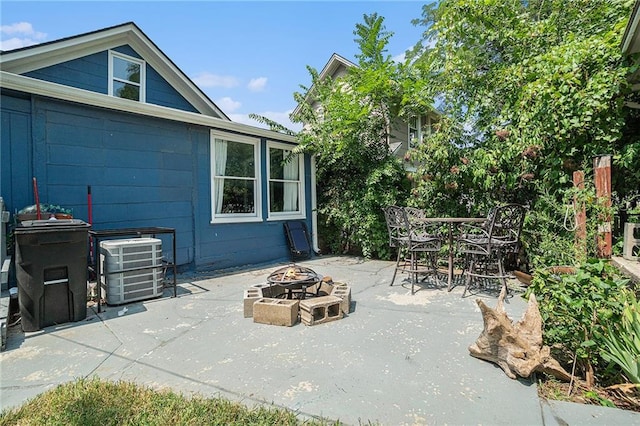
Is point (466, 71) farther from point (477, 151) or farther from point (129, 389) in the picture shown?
point (129, 389)

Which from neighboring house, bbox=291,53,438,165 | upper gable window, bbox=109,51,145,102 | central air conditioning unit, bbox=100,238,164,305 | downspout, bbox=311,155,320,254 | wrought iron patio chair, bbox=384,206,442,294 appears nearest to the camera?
central air conditioning unit, bbox=100,238,164,305

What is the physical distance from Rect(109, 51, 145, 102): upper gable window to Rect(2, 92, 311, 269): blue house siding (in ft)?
11.6

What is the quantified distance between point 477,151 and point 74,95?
587cm

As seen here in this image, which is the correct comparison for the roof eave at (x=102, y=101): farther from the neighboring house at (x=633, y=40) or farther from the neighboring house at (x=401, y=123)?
the neighboring house at (x=633, y=40)

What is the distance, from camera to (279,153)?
711cm

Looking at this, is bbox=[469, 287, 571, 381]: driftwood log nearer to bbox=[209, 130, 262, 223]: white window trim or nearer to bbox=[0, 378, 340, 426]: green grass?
bbox=[0, 378, 340, 426]: green grass

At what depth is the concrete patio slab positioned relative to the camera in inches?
71.9

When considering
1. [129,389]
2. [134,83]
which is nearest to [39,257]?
[129,389]

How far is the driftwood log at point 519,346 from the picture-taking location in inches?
80.2

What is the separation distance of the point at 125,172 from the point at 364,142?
15.4ft

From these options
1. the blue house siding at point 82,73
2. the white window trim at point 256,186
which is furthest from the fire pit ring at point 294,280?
the blue house siding at point 82,73

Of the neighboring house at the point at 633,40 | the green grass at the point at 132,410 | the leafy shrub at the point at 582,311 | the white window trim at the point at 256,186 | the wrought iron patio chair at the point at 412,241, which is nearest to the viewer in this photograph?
the green grass at the point at 132,410

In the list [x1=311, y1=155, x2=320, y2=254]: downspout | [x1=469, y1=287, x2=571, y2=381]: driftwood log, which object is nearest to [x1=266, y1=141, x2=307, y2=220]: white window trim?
[x1=311, y1=155, x2=320, y2=254]: downspout

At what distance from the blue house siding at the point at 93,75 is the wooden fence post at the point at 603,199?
29.4ft
